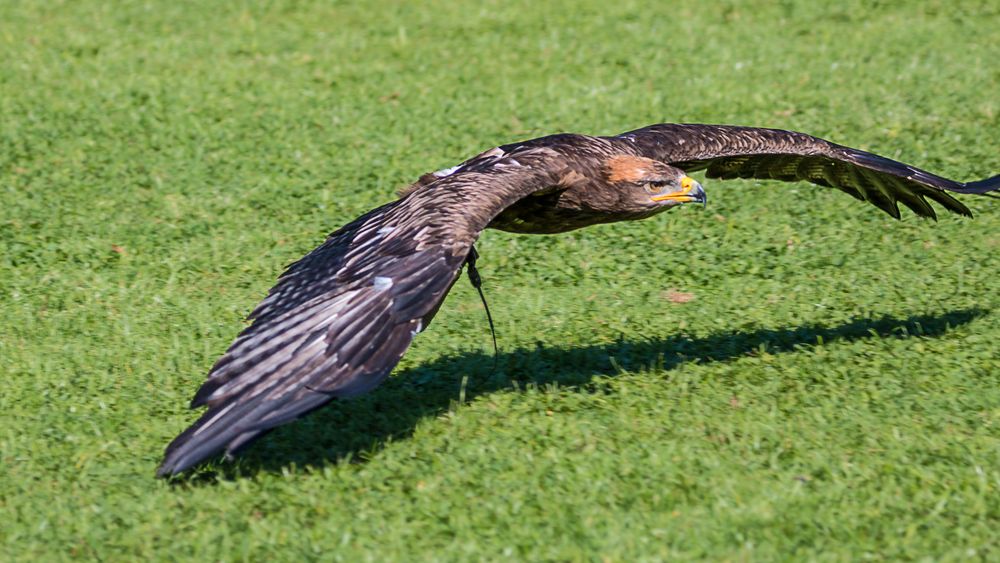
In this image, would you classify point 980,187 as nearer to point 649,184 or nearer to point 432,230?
point 649,184

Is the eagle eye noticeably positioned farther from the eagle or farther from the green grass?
the green grass

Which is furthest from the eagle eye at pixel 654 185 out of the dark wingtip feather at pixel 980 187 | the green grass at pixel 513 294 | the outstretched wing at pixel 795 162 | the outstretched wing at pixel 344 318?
the dark wingtip feather at pixel 980 187

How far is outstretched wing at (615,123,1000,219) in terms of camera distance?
7531 mm

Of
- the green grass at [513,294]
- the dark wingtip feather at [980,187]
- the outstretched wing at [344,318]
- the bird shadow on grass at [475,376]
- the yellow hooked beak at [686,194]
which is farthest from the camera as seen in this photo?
the dark wingtip feather at [980,187]

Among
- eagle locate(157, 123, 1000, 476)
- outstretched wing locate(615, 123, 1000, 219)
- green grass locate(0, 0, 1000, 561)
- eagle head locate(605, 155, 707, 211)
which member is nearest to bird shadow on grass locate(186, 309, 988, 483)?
green grass locate(0, 0, 1000, 561)

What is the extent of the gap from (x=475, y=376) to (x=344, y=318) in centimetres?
182

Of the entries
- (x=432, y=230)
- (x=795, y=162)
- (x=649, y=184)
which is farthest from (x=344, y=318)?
(x=795, y=162)

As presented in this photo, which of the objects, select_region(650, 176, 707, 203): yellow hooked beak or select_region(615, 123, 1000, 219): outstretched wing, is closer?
select_region(650, 176, 707, 203): yellow hooked beak

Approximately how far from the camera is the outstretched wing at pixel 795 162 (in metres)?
7.53

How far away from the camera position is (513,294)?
898 cm

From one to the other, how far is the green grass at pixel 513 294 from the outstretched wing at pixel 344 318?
62 cm

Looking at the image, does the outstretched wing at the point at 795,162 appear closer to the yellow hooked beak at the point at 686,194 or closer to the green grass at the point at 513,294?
the yellow hooked beak at the point at 686,194

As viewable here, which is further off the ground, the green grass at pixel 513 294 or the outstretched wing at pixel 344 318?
the outstretched wing at pixel 344 318

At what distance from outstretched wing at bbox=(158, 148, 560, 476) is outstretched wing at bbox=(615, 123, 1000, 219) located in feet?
4.83
